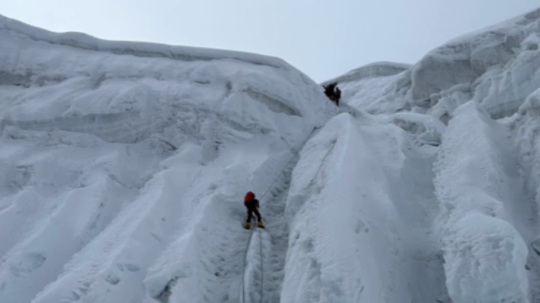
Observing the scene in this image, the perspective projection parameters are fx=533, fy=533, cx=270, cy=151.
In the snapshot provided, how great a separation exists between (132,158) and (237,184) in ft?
11.7

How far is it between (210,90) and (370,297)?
1066 cm

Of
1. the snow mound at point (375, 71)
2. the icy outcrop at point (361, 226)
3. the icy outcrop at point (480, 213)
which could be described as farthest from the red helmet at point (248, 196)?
the snow mound at point (375, 71)

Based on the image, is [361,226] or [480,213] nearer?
[480,213]

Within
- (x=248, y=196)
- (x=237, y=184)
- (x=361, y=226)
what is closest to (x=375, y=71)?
(x=237, y=184)

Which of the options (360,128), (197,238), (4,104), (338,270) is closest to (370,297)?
(338,270)

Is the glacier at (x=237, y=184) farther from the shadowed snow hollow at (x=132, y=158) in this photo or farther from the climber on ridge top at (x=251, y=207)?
the climber on ridge top at (x=251, y=207)

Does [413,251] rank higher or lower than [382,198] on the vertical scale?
lower

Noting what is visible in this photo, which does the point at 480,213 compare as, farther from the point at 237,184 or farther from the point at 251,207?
the point at 237,184

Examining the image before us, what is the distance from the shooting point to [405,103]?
81.5ft

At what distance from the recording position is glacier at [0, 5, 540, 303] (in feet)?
30.7

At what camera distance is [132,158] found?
15.4 meters

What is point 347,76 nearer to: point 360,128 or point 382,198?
point 360,128

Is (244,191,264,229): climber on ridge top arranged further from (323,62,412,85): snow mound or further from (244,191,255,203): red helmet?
(323,62,412,85): snow mound

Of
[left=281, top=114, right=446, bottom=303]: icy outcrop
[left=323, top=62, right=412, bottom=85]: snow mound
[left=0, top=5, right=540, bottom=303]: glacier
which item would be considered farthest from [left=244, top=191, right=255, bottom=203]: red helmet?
[left=323, top=62, right=412, bottom=85]: snow mound
